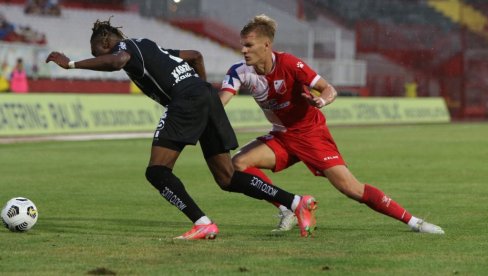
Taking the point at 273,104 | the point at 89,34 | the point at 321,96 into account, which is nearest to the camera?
the point at 321,96

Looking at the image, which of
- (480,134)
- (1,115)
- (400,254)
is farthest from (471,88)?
(400,254)

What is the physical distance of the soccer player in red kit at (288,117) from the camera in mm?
9578

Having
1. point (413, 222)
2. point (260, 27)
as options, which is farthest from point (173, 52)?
point (413, 222)

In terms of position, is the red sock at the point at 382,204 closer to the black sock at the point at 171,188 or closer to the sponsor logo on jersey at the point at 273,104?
the sponsor logo on jersey at the point at 273,104

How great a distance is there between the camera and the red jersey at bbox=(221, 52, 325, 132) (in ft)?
31.9

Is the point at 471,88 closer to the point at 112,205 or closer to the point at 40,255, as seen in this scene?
the point at 112,205

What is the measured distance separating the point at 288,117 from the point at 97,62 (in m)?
2.18

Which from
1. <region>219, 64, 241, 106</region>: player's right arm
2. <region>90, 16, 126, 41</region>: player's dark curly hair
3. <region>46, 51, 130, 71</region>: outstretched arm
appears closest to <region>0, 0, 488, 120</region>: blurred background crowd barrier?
<region>219, 64, 241, 106</region>: player's right arm

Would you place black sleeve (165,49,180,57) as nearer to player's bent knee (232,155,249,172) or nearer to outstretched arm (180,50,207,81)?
outstretched arm (180,50,207,81)

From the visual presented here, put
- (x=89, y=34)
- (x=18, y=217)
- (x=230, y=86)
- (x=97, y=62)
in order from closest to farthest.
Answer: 1. (x=97, y=62)
2. (x=18, y=217)
3. (x=230, y=86)
4. (x=89, y=34)

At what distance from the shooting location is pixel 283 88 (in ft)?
32.0

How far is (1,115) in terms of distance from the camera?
26.8 meters

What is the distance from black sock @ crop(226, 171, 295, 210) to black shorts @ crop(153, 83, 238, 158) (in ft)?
1.07

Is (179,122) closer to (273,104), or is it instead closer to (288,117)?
(273,104)
